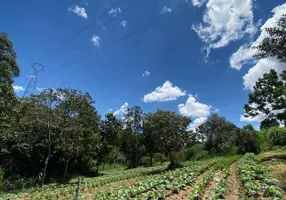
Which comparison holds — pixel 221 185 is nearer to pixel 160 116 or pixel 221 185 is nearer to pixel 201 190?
pixel 201 190

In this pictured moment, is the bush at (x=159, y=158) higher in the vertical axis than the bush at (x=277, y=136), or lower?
lower

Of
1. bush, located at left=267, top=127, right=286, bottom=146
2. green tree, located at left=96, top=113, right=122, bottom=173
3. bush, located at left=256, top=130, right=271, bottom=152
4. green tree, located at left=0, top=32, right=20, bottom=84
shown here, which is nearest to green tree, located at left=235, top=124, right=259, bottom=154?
bush, located at left=256, top=130, right=271, bottom=152

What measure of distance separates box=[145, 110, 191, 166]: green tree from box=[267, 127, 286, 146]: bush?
966 inches

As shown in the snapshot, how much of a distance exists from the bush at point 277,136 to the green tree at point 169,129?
24.5 metres

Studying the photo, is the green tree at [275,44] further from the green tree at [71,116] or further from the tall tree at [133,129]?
the tall tree at [133,129]

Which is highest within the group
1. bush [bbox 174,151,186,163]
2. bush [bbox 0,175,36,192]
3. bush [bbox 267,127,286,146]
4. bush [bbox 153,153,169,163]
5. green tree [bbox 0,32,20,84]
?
green tree [bbox 0,32,20,84]

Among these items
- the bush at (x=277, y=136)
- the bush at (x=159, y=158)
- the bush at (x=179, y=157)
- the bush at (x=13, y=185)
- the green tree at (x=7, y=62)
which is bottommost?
the bush at (x=13, y=185)

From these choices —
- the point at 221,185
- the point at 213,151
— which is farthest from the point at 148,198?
the point at 213,151

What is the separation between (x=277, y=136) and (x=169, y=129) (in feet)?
87.4

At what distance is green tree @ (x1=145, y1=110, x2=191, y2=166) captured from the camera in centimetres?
2078

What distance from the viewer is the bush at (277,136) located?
1462 inches

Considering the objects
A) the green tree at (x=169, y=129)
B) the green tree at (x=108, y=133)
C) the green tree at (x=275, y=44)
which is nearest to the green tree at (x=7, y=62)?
the green tree at (x=169, y=129)

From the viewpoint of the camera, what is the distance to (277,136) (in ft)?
124

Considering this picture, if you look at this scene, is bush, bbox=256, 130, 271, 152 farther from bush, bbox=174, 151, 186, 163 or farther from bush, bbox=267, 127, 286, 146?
bush, bbox=174, 151, 186, 163
